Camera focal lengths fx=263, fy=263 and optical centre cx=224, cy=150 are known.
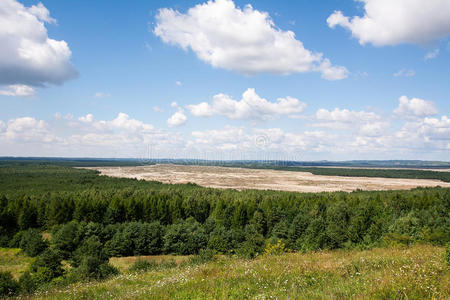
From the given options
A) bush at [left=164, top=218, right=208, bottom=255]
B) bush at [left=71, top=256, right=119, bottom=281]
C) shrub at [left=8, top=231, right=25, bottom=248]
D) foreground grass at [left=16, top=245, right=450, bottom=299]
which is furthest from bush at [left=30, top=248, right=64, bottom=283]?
shrub at [left=8, top=231, right=25, bottom=248]

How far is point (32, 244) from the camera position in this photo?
46.5 m

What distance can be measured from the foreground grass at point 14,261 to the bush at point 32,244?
992mm

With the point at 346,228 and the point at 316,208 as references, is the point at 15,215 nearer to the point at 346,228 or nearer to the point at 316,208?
the point at 316,208

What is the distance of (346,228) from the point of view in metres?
50.6

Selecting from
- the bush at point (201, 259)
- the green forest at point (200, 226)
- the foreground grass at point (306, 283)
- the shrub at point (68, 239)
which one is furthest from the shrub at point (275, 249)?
the shrub at point (68, 239)

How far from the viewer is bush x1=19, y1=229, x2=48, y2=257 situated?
46156mm

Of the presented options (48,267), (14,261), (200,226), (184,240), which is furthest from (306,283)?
(14,261)

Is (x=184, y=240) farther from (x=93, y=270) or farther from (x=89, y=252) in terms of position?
(x=93, y=270)

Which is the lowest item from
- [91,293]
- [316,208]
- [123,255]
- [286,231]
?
[123,255]

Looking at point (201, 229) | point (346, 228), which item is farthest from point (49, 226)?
point (346, 228)

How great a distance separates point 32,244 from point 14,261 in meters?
3.34

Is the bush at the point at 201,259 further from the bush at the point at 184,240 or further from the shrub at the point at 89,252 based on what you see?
the bush at the point at 184,240

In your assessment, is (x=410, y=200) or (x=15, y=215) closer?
(x=15, y=215)

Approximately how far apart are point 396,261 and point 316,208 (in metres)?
50.3
